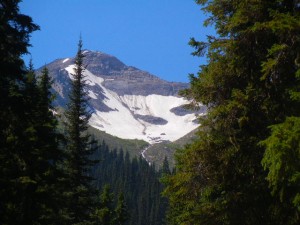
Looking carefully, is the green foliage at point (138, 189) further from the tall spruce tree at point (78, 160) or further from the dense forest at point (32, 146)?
the dense forest at point (32, 146)

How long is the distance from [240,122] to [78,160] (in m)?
17.1

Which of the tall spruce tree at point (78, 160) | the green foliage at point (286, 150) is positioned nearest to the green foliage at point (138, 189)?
the tall spruce tree at point (78, 160)

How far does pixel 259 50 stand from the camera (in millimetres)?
10008

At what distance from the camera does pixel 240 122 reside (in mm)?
9477

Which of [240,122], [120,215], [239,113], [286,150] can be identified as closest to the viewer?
[286,150]

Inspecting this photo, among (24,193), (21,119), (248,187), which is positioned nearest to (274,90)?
(248,187)

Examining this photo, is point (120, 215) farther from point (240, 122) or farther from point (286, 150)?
point (286, 150)

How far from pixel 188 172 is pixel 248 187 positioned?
160 cm

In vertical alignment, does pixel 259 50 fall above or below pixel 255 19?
below

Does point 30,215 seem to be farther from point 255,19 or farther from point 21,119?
point 255,19

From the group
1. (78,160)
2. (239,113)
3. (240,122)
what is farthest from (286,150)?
(78,160)

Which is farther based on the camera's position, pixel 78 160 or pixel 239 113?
pixel 78 160

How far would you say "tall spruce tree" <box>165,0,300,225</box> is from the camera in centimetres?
927

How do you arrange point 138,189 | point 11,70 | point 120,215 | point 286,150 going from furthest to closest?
point 138,189 → point 120,215 → point 11,70 → point 286,150
